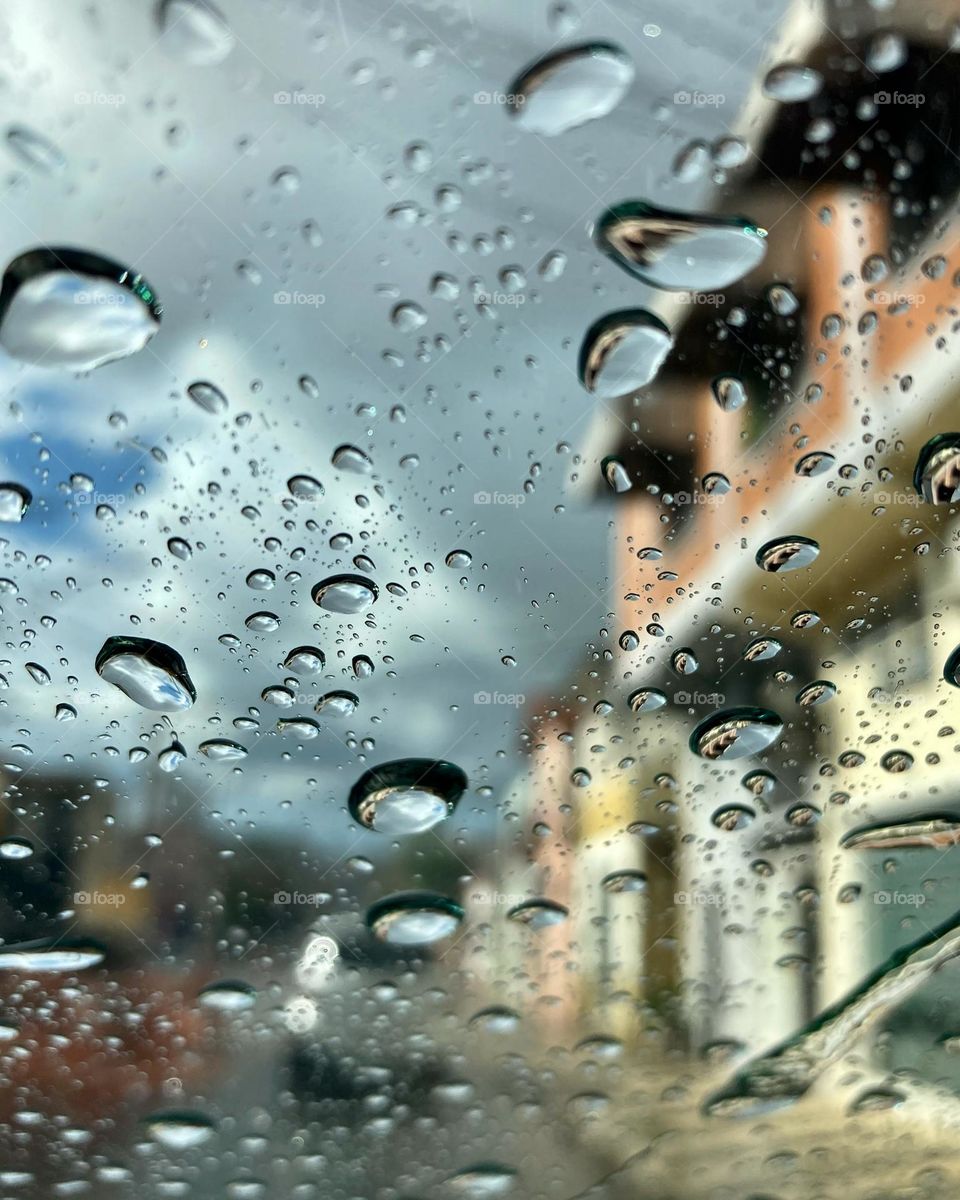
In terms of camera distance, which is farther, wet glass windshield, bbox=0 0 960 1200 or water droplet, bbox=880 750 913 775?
water droplet, bbox=880 750 913 775

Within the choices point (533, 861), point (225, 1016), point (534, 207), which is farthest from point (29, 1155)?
point (534, 207)

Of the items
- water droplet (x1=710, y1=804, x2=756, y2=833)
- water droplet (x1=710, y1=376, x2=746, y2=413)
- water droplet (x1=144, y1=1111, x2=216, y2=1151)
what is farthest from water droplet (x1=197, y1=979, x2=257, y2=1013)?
water droplet (x1=710, y1=376, x2=746, y2=413)

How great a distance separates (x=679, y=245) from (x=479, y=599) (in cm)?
34

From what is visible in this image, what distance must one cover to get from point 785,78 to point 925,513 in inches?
Answer: 15.2

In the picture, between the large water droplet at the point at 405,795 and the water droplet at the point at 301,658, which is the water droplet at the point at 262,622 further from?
the large water droplet at the point at 405,795

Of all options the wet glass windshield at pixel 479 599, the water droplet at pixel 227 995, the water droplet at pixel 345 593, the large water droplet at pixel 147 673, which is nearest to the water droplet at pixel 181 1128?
the wet glass windshield at pixel 479 599

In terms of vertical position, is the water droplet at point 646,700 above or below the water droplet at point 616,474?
below

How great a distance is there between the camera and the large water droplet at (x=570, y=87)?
2.02 feet

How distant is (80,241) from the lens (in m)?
0.61

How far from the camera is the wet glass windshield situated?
2.03ft

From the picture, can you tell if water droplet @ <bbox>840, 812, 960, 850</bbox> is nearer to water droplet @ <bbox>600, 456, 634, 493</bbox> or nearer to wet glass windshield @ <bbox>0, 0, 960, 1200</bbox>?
wet glass windshield @ <bbox>0, 0, 960, 1200</bbox>

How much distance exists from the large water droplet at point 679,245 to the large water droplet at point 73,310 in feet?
1.25

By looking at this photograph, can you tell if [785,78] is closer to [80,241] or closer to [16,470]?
[80,241]

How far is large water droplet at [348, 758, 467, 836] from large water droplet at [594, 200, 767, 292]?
0.46m
